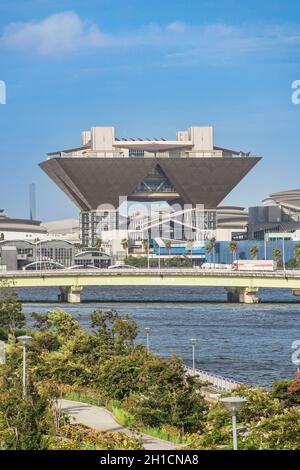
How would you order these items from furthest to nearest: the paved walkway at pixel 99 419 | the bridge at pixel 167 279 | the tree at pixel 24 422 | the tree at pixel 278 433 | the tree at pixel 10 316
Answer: the bridge at pixel 167 279 → the tree at pixel 10 316 → the paved walkway at pixel 99 419 → the tree at pixel 278 433 → the tree at pixel 24 422

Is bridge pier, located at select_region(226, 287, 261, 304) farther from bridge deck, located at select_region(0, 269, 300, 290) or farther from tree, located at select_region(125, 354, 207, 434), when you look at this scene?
tree, located at select_region(125, 354, 207, 434)

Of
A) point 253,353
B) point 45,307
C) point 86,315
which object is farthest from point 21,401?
point 45,307

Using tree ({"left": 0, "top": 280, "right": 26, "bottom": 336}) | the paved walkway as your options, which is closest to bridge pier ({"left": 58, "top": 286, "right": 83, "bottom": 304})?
tree ({"left": 0, "top": 280, "right": 26, "bottom": 336})

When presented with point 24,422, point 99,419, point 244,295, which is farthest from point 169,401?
point 244,295

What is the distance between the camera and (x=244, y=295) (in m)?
128

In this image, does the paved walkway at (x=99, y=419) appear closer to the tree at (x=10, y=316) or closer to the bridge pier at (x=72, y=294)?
the tree at (x=10, y=316)

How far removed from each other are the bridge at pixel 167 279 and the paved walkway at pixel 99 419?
85.9 meters

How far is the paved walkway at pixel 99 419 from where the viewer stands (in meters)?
30.4

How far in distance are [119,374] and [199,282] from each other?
86.1 metres

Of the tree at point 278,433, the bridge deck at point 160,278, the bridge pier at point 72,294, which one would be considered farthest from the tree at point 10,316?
the bridge pier at point 72,294

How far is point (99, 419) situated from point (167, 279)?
94.8m

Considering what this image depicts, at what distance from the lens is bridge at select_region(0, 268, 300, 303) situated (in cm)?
12619

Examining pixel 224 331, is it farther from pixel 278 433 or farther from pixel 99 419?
pixel 278 433

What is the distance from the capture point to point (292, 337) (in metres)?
81.0
